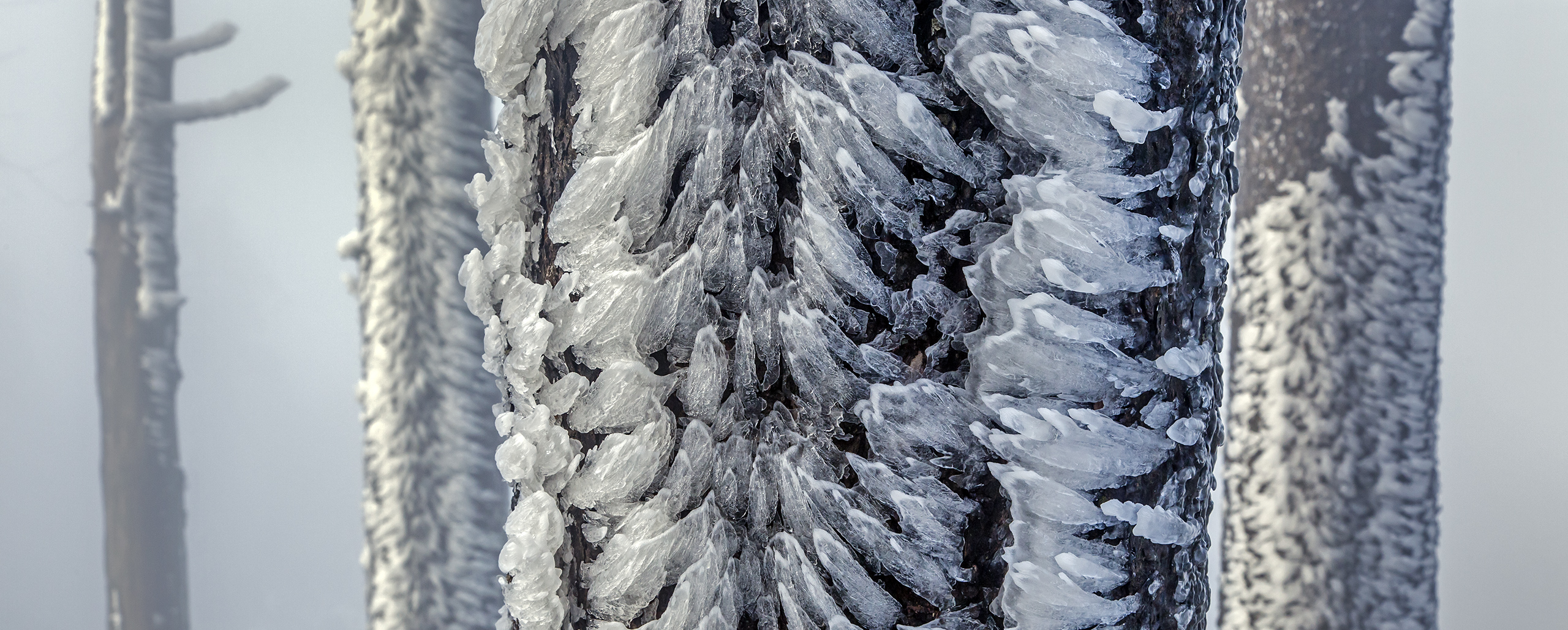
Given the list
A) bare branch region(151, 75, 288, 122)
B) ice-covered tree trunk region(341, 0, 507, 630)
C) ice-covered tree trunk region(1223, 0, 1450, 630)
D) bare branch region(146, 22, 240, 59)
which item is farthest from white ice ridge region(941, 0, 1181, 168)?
bare branch region(146, 22, 240, 59)

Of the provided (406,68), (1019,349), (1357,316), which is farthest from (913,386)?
(406,68)

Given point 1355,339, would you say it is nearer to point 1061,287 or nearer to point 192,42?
point 1061,287

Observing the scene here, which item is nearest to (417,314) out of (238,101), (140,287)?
(238,101)

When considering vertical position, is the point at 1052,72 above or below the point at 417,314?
above

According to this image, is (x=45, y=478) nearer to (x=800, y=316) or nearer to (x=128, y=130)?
(x=128, y=130)

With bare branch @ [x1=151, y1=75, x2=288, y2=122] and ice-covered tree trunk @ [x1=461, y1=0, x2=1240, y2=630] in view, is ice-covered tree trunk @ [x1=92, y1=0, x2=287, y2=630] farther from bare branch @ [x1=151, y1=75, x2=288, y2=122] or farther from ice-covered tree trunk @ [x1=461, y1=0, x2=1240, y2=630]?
ice-covered tree trunk @ [x1=461, y1=0, x2=1240, y2=630]

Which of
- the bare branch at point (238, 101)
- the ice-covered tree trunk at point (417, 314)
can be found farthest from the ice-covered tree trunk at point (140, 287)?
the ice-covered tree trunk at point (417, 314)

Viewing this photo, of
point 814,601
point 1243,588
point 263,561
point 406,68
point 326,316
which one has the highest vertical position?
point 406,68
